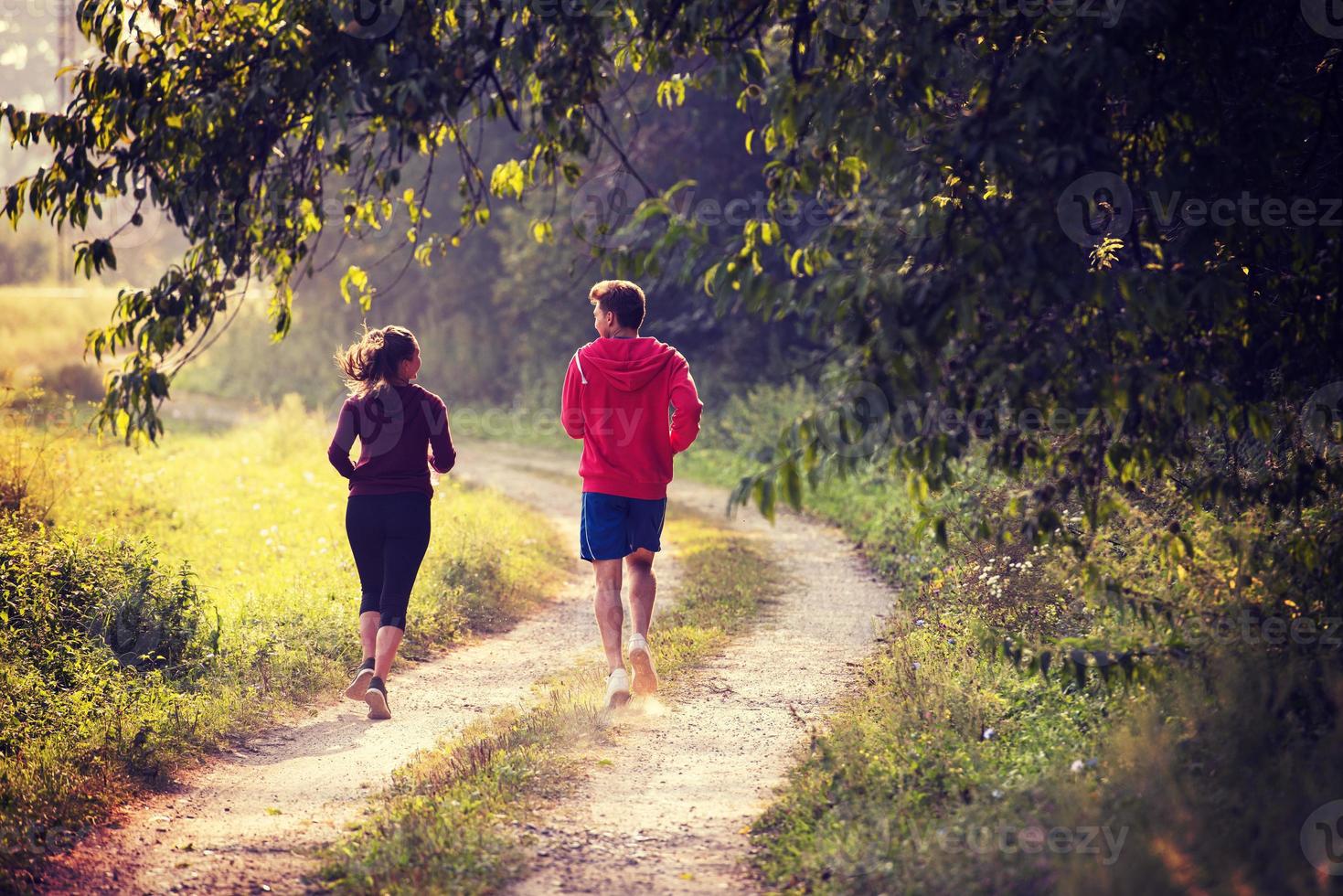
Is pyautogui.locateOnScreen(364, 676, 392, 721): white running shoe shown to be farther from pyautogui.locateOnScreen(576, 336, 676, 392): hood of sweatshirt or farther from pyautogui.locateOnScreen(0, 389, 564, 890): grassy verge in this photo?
pyautogui.locateOnScreen(576, 336, 676, 392): hood of sweatshirt

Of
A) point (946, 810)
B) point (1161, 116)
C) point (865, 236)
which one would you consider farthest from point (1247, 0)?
point (946, 810)

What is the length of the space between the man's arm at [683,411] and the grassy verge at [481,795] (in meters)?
1.60

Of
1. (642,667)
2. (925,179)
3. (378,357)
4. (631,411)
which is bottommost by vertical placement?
(642,667)

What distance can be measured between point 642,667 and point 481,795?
5.12ft

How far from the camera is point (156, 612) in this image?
721 cm

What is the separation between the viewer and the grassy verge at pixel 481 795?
14.2 ft

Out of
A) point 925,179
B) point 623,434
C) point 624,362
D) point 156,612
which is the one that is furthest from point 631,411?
point 156,612

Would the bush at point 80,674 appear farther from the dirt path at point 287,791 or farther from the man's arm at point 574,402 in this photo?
the man's arm at point 574,402

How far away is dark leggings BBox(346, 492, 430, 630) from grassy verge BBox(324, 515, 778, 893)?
87cm

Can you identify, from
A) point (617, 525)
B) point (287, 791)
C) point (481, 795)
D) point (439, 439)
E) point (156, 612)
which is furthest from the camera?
point (156, 612)

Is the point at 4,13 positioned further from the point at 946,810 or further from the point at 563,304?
the point at 946,810

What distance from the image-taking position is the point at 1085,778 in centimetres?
453

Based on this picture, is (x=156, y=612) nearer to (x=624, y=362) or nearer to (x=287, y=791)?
(x=287, y=791)

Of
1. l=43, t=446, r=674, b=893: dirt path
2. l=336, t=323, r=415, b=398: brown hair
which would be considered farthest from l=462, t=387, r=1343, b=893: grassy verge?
l=336, t=323, r=415, b=398: brown hair
